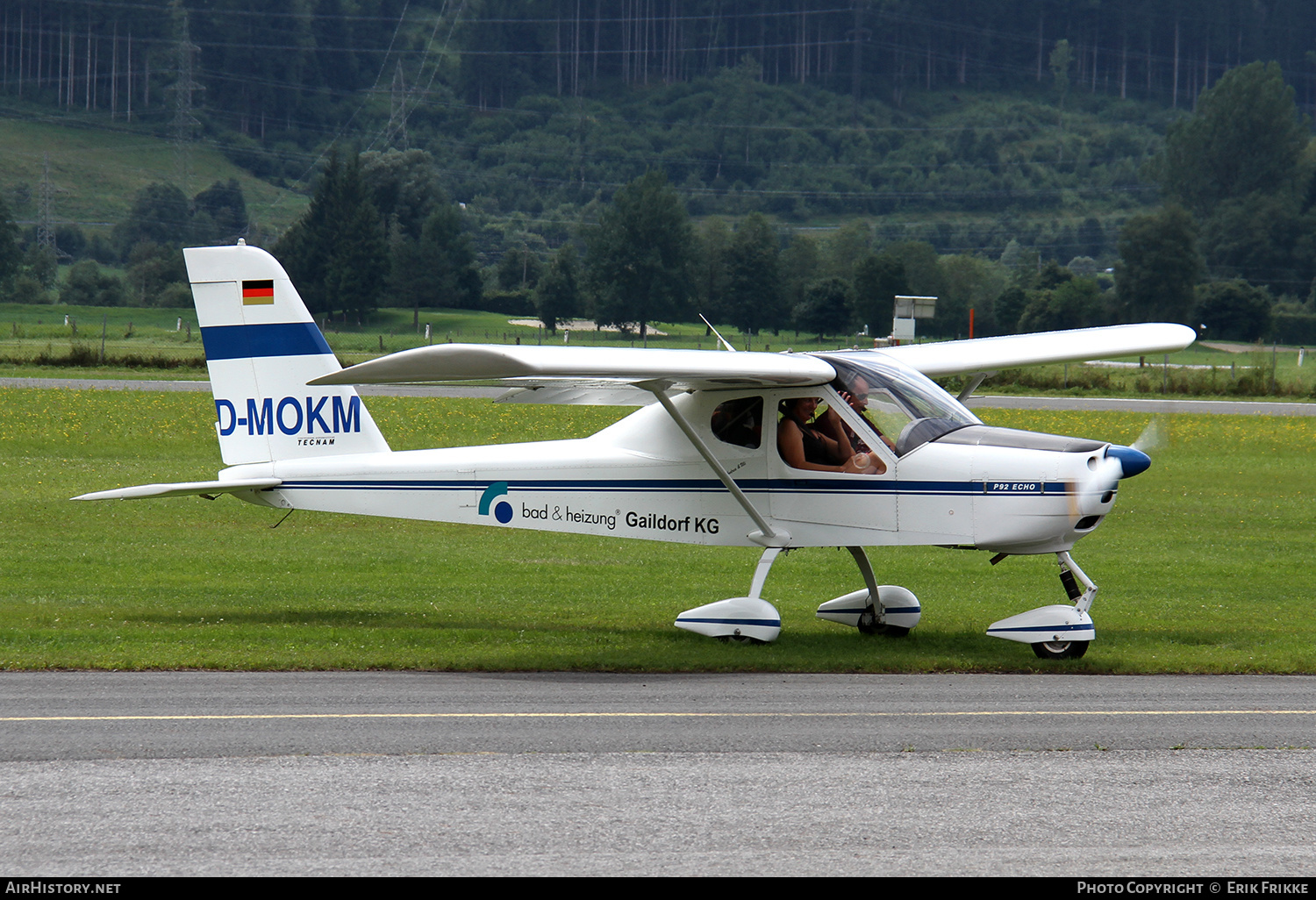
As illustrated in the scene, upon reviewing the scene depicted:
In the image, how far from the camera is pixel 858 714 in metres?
9.04

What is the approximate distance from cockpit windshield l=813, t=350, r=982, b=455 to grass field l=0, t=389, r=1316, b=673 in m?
1.85

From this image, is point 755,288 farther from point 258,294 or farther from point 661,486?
point 661,486

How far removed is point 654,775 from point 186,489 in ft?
19.1

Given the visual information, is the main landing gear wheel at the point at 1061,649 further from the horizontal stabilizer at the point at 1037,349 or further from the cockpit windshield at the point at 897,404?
the horizontal stabilizer at the point at 1037,349

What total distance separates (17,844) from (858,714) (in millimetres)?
5216

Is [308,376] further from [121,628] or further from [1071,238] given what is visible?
[1071,238]

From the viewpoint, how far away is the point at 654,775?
7.50 m

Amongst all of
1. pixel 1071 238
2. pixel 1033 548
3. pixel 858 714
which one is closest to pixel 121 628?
pixel 858 714

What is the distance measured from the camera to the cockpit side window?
1130cm

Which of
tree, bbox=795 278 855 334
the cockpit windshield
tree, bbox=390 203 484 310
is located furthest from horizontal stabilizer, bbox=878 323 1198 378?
tree, bbox=390 203 484 310

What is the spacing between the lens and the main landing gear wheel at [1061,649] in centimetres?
1068

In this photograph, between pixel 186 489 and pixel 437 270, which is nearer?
pixel 186 489

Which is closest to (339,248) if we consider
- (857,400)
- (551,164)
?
(551,164)

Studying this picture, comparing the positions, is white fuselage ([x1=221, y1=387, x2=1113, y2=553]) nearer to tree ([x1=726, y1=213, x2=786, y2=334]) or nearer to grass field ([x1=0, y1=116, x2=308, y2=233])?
tree ([x1=726, y1=213, x2=786, y2=334])
